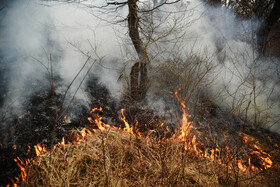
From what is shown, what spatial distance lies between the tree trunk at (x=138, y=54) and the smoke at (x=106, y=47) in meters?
0.39

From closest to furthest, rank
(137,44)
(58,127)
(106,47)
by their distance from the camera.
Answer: (58,127) → (137,44) → (106,47)

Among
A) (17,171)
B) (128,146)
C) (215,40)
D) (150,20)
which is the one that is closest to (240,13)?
(215,40)

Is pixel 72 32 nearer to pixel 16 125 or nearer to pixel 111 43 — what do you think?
pixel 111 43

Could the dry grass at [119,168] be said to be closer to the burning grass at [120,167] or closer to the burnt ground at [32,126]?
the burning grass at [120,167]

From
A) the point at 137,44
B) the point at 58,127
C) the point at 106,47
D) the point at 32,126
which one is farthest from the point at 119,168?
the point at 106,47

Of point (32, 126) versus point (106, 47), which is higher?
point (106, 47)

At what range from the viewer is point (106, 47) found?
8195 mm

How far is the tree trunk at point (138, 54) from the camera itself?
17.4ft

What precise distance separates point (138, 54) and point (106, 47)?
3170mm

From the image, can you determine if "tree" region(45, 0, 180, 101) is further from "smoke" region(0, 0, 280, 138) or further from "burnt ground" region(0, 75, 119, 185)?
"burnt ground" region(0, 75, 119, 185)

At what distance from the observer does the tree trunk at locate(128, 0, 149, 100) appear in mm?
5297

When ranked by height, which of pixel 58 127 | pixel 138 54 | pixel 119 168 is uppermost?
pixel 138 54

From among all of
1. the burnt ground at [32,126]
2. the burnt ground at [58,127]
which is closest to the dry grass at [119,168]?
the burnt ground at [58,127]

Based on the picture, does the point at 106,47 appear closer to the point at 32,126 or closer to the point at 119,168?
the point at 32,126
